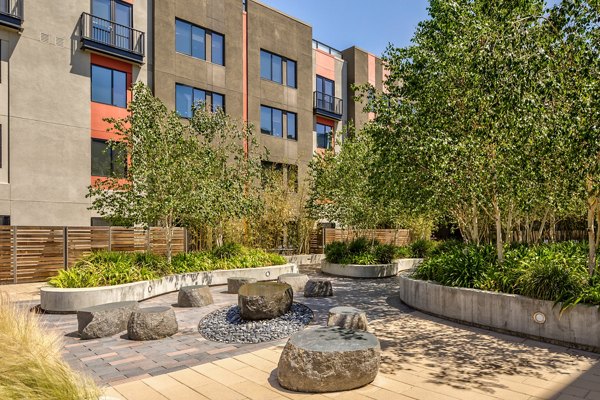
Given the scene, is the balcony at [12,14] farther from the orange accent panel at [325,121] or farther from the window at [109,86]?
the orange accent panel at [325,121]

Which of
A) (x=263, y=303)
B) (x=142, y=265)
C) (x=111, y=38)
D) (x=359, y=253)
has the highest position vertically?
(x=111, y=38)

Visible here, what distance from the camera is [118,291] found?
11375mm

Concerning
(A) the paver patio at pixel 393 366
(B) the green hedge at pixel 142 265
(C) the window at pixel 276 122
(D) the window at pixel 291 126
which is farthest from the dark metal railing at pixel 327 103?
(A) the paver patio at pixel 393 366

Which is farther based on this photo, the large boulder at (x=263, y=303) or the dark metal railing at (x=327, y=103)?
the dark metal railing at (x=327, y=103)

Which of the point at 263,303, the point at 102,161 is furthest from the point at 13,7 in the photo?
the point at 263,303

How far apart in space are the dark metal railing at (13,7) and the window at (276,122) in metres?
13.4

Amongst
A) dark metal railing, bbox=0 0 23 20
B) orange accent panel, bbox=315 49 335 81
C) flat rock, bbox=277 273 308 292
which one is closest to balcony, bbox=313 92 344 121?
orange accent panel, bbox=315 49 335 81

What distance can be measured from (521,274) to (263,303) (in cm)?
554

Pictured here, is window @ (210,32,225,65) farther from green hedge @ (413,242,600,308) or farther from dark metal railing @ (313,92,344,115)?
green hedge @ (413,242,600,308)

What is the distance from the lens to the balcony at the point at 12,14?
681 inches

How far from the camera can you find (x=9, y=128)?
17.6 meters

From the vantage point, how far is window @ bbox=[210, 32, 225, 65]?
24969 mm

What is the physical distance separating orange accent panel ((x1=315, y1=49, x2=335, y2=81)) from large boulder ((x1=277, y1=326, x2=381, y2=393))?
92.2 ft

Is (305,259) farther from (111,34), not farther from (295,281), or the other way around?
(111,34)
